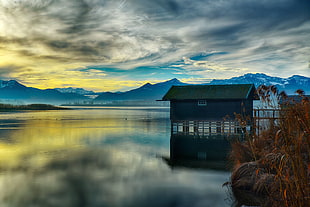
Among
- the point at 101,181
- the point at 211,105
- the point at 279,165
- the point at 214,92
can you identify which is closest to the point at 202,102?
the point at 211,105

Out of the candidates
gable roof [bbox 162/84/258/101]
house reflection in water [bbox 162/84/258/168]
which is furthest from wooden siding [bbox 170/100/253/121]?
gable roof [bbox 162/84/258/101]

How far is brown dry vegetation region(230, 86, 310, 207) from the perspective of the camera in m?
4.87

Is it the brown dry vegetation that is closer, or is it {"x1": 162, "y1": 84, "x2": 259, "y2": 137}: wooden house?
the brown dry vegetation

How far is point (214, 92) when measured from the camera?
33.7 metres

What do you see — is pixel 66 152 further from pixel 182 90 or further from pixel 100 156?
pixel 182 90

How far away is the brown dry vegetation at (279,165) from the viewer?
4.87m

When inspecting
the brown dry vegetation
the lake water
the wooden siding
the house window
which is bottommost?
the lake water

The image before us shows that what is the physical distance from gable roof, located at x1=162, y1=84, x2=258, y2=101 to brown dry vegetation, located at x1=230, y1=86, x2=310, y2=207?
A: 19.1 metres

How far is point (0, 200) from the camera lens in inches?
424

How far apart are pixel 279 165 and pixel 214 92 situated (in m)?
29.1

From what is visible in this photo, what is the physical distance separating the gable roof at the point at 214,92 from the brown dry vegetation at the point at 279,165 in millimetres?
19097

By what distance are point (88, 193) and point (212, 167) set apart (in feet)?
A: 26.5

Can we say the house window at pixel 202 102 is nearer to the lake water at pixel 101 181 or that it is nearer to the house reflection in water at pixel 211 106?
the house reflection in water at pixel 211 106

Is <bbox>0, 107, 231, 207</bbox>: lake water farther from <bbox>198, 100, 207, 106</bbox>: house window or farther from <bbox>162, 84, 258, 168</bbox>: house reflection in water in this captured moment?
<bbox>198, 100, 207, 106</bbox>: house window
